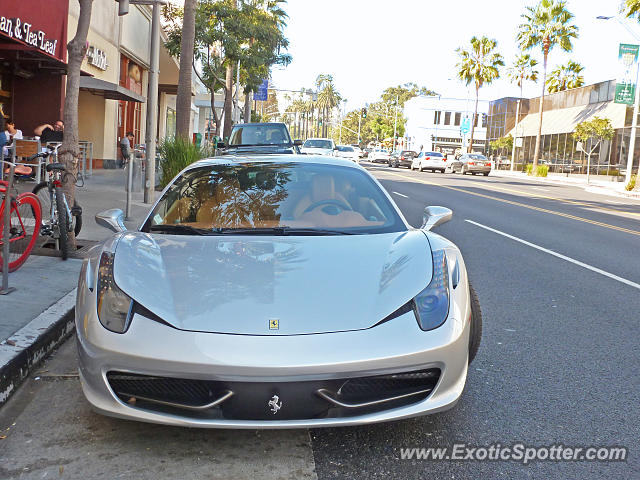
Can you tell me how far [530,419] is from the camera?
11.8 feet

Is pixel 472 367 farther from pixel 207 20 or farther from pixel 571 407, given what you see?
pixel 207 20

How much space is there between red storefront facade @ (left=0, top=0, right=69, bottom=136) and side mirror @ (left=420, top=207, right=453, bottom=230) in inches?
478

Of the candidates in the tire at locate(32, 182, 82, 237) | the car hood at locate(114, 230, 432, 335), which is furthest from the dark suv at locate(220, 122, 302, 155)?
the car hood at locate(114, 230, 432, 335)

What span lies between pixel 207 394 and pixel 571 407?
2.06 m

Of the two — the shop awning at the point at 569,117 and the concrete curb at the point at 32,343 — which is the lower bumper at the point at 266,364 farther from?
the shop awning at the point at 569,117

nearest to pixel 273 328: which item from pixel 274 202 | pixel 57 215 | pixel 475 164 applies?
pixel 274 202

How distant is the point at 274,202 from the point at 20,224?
10.3 feet

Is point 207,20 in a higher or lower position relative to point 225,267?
higher

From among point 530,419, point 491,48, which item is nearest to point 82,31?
point 530,419

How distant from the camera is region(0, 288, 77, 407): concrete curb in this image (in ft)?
12.4

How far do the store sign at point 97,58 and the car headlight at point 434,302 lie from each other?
19462 millimetres

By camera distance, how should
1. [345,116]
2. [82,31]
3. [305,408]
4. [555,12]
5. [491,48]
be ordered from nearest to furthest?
[305,408] < [82,31] < [555,12] < [491,48] < [345,116]

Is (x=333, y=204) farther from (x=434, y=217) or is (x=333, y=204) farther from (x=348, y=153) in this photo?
(x=348, y=153)

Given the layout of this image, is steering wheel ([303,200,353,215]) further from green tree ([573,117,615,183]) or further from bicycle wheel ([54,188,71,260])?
green tree ([573,117,615,183])
